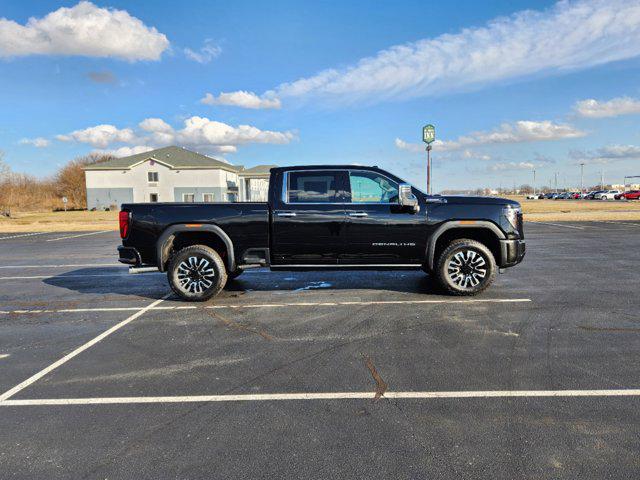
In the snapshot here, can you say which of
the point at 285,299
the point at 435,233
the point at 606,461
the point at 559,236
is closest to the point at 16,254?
the point at 285,299

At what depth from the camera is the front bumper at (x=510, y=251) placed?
22.3 ft

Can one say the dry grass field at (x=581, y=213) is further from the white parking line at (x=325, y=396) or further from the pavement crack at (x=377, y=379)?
the pavement crack at (x=377, y=379)

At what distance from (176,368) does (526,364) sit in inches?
135

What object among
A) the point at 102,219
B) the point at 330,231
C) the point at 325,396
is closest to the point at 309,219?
the point at 330,231

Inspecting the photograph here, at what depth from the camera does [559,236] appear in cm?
1600

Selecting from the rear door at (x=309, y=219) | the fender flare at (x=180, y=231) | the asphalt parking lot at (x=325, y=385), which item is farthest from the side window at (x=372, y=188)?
the fender flare at (x=180, y=231)

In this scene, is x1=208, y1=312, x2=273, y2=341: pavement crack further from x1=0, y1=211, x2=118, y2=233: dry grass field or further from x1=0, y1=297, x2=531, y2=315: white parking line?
x1=0, y1=211, x2=118, y2=233: dry grass field

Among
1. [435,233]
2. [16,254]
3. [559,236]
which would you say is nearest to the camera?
[435,233]

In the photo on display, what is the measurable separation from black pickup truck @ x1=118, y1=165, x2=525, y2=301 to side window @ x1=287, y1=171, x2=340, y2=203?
16 millimetres

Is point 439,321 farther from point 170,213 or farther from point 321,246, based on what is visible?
point 170,213

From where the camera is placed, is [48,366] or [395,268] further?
[395,268]

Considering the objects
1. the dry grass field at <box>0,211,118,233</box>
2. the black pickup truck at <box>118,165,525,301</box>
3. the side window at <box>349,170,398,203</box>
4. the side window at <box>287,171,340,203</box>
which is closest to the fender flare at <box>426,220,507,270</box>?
the black pickup truck at <box>118,165,525,301</box>

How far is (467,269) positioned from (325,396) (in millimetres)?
4116

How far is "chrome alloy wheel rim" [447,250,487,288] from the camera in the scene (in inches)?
268
